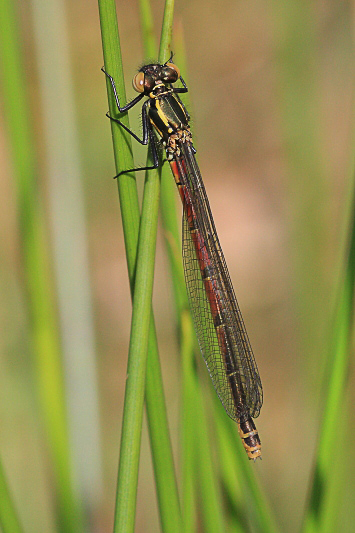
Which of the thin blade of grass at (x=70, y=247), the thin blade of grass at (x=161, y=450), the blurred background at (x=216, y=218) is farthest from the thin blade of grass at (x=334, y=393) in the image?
the thin blade of grass at (x=70, y=247)

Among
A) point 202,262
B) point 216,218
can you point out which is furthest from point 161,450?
point 216,218

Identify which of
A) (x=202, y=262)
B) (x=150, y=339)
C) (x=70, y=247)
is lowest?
(x=150, y=339)

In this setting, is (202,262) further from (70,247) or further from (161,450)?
(161,450)

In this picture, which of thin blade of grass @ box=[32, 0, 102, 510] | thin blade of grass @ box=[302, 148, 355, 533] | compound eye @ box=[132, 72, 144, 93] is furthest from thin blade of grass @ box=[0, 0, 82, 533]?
thin blade of grass @ box=[302, 148, 355, 533]

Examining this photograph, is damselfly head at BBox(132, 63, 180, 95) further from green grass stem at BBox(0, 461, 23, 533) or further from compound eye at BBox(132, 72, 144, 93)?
green grass stem at BBox(0, 461, 23, 533)

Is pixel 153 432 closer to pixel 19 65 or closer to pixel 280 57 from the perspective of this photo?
pixel 19 65

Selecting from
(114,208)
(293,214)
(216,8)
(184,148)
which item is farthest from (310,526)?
(216,8)
